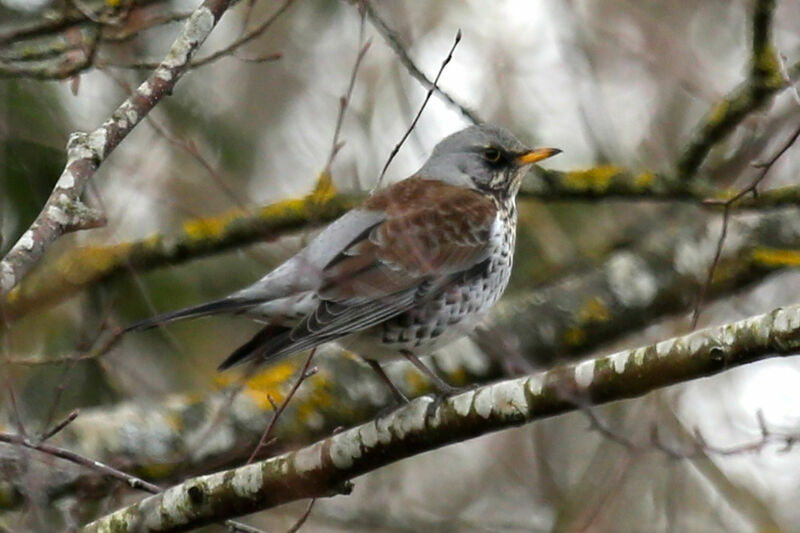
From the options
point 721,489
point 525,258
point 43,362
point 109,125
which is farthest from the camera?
point 525,258

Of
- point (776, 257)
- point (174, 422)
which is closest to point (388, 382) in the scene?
point (174, 422)

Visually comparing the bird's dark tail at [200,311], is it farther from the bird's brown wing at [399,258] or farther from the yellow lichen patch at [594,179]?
the yellow lichen patch at [594,179]

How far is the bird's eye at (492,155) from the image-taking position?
6168 millimetres

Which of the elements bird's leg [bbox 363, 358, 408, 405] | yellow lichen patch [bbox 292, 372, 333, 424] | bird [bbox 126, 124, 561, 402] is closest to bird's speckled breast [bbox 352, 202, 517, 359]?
bird [bbox 126, 124, 561, 402]

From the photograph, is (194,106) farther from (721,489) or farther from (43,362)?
(721,489)

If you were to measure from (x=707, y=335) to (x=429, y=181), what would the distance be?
2.80 metres

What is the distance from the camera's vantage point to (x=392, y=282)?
5.27m

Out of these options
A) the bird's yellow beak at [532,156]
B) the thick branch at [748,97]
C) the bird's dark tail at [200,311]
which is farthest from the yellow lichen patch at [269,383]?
the thick branch at [748,97]

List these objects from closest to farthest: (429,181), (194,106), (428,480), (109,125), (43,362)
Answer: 1. (109,125)
2. (43,362)
3. (429,181)
4. (194,106)
5. (428,480)

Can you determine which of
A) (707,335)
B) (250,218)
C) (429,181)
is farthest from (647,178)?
(707,335)

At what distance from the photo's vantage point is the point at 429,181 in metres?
6.00

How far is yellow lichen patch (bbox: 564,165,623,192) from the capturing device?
684 cm

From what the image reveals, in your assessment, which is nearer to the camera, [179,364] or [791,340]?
[791,340]

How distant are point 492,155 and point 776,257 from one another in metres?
2.06
